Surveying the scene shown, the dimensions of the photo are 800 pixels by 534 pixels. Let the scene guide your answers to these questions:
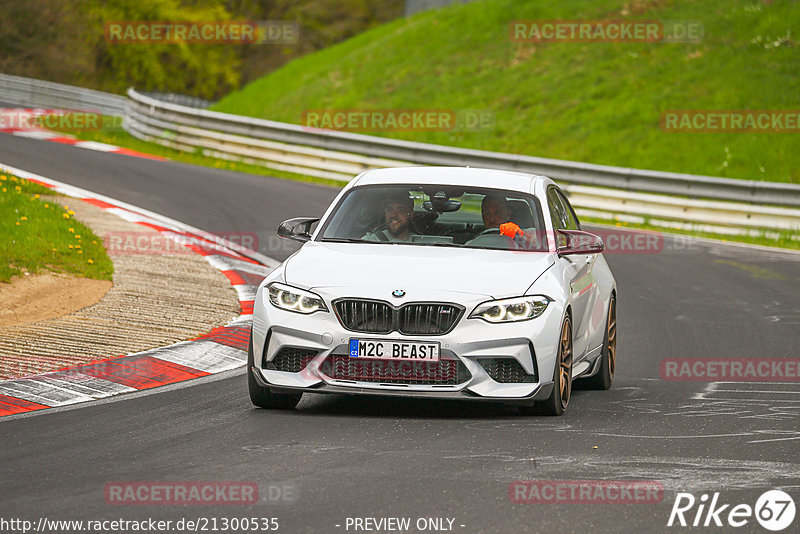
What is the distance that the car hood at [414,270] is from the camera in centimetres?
778

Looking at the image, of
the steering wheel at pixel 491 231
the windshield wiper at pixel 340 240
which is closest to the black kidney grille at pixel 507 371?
the steering wheel at pixel 491 231

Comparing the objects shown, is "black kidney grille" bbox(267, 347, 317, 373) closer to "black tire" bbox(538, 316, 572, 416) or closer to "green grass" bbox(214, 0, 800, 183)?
"black tire" bbox(538, 316, 572, 416)

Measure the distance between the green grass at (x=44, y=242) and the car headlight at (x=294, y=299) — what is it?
14.9 ft

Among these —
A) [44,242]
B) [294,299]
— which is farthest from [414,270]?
[44,242]

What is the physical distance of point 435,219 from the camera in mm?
9055

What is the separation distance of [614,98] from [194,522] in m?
24.9

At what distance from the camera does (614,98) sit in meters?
29.2

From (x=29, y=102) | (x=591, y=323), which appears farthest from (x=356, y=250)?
(x=29, y=102)

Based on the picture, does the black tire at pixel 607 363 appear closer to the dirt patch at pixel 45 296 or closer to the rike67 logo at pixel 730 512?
the rike67 logo at pixel 730 512

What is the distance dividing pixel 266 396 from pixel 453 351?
130cm

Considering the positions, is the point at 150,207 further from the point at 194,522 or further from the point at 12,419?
the point at 194,522

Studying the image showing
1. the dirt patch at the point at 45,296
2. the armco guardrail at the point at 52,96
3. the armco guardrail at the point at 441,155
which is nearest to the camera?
the dirt patch at the point at 45,296

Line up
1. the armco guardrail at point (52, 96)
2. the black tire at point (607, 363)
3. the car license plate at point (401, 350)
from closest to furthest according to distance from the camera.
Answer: the car license plate at point (401, 350) < the black tire at point (607, 363) < the armco guardrail at point (52, 96)

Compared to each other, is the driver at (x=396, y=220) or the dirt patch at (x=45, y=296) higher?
the driver at (x=396, y=220)
